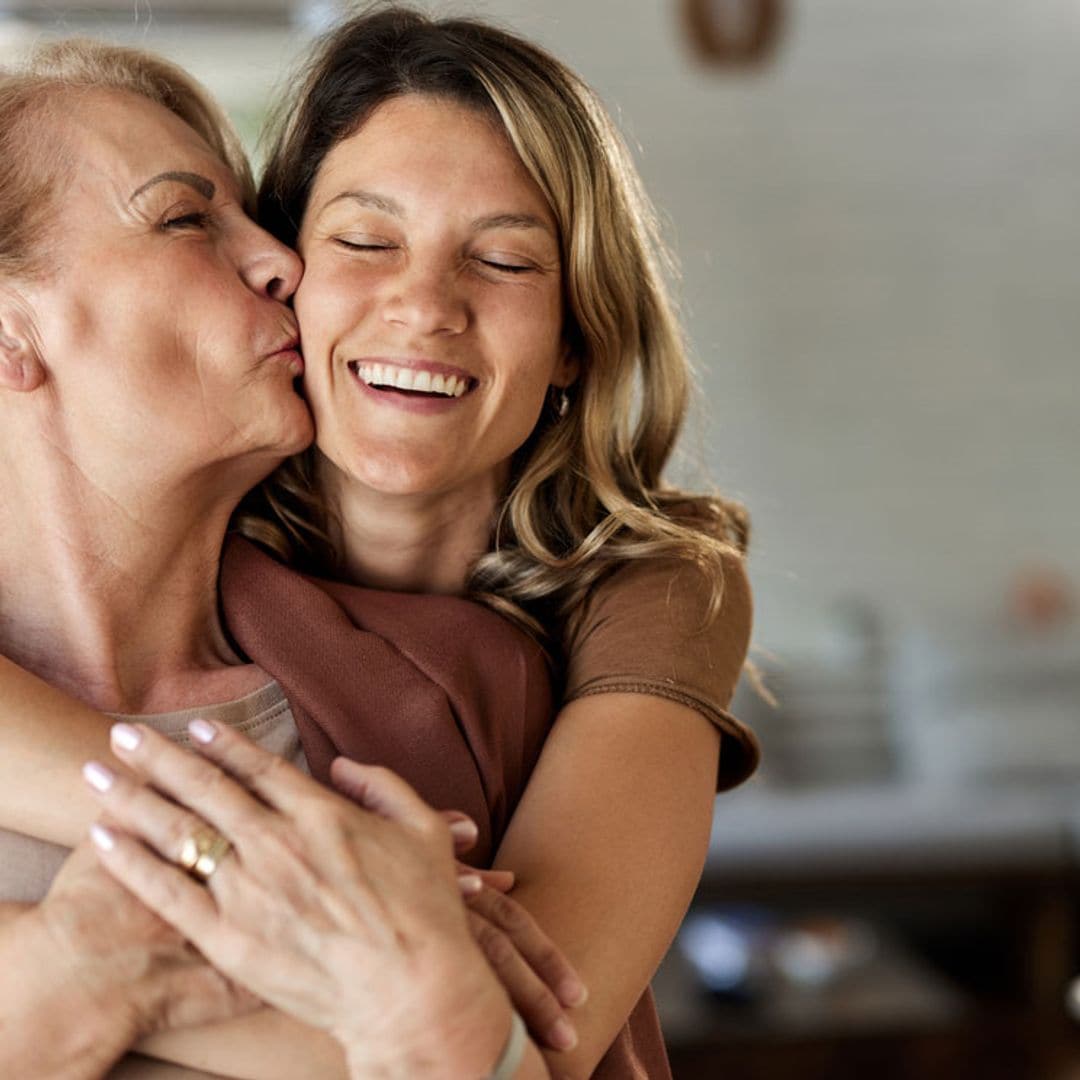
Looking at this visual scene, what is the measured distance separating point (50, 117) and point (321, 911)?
85cm

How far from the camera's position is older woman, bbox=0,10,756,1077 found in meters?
1.50

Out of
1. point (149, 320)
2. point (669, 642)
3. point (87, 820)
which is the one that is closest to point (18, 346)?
point (149, 320)

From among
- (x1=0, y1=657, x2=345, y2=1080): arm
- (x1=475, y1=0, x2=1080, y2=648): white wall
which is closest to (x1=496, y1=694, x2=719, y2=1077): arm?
(x1=0, y1=657, x2=345, y2=1080): arm

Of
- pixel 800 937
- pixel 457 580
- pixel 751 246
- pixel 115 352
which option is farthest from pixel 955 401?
pixel 115 352

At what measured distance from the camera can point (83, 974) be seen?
1154mm

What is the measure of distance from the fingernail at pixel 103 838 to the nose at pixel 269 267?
Answer: 25.6 inches

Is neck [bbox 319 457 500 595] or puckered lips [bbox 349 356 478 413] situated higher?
puckered lips [bbox 349 356 478 413]

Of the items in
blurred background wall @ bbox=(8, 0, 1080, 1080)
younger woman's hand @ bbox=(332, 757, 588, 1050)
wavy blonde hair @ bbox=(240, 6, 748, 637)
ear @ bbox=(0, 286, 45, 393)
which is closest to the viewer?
younger woman's hand @ bbox=(332, 757, 588, 1050)

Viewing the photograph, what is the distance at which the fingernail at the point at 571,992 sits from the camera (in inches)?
50.8

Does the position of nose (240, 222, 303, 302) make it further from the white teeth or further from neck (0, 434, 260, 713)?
neck (0, 434, 260, 713)

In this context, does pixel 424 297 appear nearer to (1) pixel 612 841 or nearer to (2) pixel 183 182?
(2) pixel 183 182

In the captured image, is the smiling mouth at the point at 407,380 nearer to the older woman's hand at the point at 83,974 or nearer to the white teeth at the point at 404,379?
the white teeth at the point at 404,379

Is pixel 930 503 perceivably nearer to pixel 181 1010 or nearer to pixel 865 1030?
pixel 865 1030

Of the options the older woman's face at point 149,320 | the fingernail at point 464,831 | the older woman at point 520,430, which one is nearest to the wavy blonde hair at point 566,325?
the older woman at point 520,430
